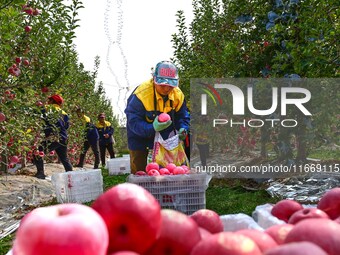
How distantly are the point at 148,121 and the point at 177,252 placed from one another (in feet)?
14.0

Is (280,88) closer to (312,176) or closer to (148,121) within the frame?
(312,176)

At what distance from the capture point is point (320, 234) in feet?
3.84

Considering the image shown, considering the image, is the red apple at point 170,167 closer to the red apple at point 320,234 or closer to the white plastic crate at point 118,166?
the red apple at point 320,234

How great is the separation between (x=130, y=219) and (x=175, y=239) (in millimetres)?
139

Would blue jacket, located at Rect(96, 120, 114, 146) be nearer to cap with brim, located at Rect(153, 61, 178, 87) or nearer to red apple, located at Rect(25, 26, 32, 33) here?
cap with brim, located at Rect(153, 61, 178, 87)

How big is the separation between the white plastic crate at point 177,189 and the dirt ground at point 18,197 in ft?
4.75

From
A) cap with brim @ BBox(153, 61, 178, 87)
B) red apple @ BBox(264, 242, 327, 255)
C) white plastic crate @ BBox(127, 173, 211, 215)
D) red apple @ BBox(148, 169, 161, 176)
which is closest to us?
red apple @ BBox(264, 242, 327, 255)

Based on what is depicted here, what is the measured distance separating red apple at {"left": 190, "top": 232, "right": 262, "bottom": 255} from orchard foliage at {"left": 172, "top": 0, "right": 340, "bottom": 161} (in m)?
4.22

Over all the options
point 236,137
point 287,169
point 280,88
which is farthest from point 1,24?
point 236,137

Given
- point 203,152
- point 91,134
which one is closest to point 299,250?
point 203,152

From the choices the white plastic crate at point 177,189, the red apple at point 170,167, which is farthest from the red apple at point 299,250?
the red apple at point 170,167

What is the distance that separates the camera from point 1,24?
4.12m

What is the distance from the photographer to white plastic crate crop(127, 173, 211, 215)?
14.4 feet

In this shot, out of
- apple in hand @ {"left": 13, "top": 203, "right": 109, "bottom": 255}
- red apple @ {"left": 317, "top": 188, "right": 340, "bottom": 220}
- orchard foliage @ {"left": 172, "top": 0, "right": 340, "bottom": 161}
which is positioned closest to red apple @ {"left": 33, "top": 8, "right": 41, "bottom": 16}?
orchard foliage @ {"left": 172, "top": 0, "right": 340, "bottom": 161}
